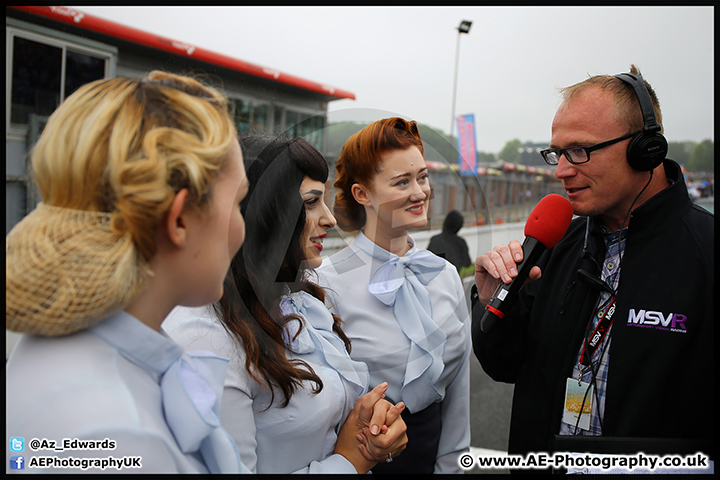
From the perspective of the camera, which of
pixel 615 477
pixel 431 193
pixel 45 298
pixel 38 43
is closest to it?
pixel 45 298

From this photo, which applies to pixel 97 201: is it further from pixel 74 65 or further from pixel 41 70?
pixel 41 70

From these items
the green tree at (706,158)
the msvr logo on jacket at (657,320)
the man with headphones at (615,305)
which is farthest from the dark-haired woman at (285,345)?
the green tree at (706,158)

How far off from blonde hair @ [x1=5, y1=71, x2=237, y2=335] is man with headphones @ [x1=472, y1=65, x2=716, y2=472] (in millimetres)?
1127

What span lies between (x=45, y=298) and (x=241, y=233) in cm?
37

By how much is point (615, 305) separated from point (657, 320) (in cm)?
13

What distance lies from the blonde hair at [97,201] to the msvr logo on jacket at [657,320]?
150 centimetres

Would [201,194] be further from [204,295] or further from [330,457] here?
[330,457]

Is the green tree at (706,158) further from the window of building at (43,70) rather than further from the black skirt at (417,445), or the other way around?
the window of building at (43,70)

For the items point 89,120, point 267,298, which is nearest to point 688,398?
point 267,298

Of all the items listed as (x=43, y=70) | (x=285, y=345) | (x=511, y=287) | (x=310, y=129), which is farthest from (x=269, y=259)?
(x=43, y=70)

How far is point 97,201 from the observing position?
74cm

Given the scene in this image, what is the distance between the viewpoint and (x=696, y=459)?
4.47 ft

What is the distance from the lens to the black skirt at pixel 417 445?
1.80 metres

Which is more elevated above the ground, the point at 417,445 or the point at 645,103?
the point at 645,103
